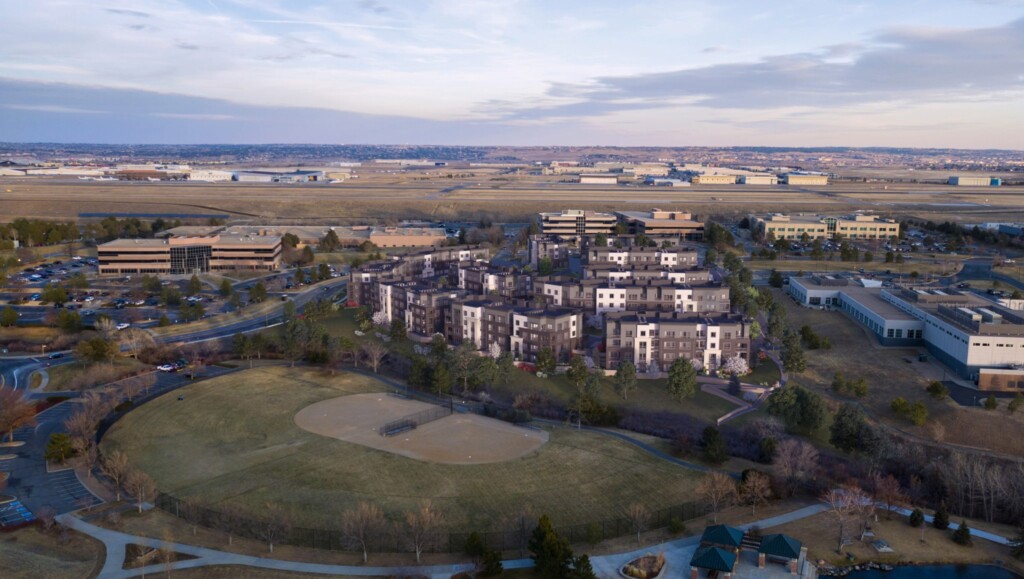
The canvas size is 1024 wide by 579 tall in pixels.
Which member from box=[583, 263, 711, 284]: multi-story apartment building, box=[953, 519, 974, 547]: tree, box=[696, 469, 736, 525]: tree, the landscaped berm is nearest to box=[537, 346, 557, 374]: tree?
the landscaped berm

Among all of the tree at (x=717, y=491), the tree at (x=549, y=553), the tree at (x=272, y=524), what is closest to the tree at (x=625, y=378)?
the tree at (x=717, y=491)

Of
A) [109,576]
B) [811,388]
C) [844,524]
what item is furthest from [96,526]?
[811,388]

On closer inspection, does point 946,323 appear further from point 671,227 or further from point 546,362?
point 671,227

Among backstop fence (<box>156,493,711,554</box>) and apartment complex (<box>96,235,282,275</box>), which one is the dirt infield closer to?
backstop fence (<box>156,493,711,554</box>)

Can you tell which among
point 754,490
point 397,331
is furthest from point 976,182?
point 754,490

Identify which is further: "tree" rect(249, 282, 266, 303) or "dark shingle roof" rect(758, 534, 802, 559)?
"tree" rect(249, 282, 266, 303)

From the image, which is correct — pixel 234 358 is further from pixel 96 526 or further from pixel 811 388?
pixel 811 388

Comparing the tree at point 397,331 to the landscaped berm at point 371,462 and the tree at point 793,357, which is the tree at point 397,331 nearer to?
the landscaped berm at point 371,462
